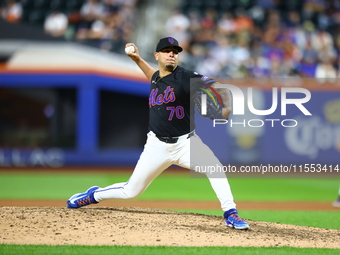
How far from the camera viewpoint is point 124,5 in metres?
16.7

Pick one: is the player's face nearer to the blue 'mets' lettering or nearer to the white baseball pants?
the blue 'mets' lettering

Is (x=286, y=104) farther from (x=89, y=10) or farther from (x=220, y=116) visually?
(x=220, y=116)

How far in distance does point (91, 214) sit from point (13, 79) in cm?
980

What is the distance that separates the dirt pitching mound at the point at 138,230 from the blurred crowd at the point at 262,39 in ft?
29.6

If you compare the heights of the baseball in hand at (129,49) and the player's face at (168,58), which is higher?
the baseball in hand at (129,49)

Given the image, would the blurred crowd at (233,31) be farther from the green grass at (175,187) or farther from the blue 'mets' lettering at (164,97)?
the blue 'mets' lettering at (164,97)

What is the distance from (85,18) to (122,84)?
2.74m

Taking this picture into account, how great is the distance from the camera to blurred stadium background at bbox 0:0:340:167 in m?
14.5

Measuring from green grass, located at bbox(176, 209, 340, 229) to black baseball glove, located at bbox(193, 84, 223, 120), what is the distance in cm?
222

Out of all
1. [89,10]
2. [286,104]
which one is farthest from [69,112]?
[286,104]

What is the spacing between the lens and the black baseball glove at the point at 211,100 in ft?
16.4
